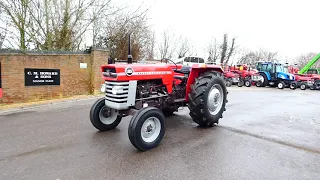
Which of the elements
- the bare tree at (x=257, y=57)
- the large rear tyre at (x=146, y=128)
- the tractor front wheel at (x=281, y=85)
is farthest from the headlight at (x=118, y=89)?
the bare tree at (x=257, y=57)

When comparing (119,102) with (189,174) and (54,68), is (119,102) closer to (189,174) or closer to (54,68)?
(189,174)

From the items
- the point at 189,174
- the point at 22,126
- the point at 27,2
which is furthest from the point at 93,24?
the point at 189,174

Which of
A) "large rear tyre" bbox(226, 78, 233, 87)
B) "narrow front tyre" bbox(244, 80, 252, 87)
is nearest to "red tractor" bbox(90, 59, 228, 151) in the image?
"large rear tyre" bbox(226, 78, 233, 87)

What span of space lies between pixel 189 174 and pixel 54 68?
7694 millimetres

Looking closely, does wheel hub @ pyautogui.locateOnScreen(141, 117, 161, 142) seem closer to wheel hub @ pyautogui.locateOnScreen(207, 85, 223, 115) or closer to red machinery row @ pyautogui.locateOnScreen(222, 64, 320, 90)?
wheel hub @ pyautogui.locateOnScreen(207, 85, 223, 115)

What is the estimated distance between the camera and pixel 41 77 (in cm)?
843

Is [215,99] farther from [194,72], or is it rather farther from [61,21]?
[61,21]

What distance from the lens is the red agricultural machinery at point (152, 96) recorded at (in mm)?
3525

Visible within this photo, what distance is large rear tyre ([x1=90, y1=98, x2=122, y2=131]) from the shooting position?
4.27 metres

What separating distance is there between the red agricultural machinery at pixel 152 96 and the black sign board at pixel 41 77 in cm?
521

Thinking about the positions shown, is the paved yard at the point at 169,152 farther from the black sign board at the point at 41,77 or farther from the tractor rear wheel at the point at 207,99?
the black sign board at the point at 41,77

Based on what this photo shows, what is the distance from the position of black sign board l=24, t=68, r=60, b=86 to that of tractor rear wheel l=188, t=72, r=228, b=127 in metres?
6.39

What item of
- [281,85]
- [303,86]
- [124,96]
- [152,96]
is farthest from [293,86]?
[124,96]

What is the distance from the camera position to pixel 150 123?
11.7 feet
